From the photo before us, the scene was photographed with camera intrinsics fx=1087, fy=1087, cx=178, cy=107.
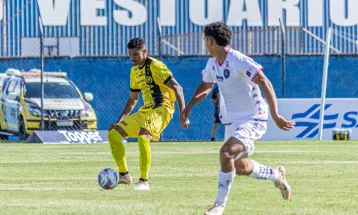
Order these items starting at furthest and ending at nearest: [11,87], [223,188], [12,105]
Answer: [11,87] < [12,105] < [223,188]

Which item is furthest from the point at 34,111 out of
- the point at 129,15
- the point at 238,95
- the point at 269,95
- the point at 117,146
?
the point at 269,95

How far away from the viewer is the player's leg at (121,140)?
42.9 feet

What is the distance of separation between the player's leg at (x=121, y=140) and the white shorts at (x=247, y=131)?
3074mm

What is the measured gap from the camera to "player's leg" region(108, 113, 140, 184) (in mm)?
13086

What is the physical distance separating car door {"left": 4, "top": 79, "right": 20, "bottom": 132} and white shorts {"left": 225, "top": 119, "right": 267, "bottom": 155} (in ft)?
60.6

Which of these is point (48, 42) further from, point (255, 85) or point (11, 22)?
point (255, 85)

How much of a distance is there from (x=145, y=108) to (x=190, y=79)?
16.7 metres

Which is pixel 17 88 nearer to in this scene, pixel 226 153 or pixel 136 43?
pixel 136 43

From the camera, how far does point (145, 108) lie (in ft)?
44.2

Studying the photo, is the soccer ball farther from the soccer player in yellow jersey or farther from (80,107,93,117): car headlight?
(80,107,93,117): car headlight

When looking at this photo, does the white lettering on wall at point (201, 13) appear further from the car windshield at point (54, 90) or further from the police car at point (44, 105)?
the car windshield at point (54, 90)

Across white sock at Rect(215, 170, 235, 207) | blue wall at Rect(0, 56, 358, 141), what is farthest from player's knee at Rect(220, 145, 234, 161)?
blue wall at Rect(0, 56, 358, 141)

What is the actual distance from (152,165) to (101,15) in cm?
2435

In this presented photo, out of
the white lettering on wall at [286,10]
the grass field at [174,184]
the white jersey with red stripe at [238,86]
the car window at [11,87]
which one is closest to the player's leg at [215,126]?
the car window at [11,87]
